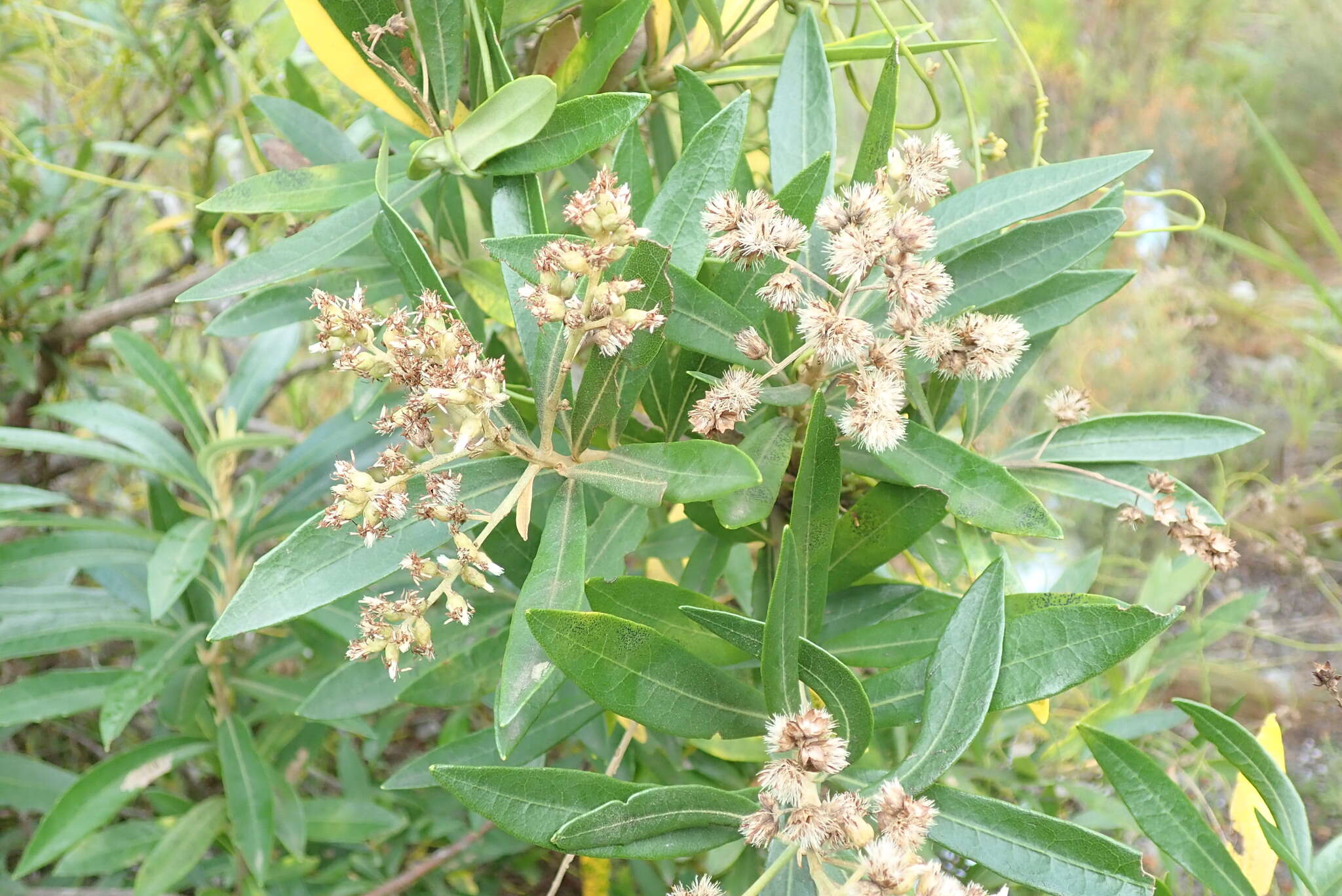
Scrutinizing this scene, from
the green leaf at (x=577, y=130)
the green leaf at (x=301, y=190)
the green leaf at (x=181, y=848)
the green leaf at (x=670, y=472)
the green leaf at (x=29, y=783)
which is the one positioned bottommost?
the green leaf at (x=181, y=848)

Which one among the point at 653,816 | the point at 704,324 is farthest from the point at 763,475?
the point at 653,816

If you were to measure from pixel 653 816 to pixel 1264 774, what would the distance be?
46 cm

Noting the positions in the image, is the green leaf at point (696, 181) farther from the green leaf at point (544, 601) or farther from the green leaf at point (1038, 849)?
the green leaf at point (1038, 849)

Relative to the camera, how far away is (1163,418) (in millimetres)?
686

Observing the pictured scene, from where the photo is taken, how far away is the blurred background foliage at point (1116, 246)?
1.30m

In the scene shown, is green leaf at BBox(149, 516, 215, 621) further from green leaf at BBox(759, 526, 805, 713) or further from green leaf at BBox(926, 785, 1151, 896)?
green leaf at BBox(926, 785, 1151, 896)

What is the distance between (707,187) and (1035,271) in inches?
9.3

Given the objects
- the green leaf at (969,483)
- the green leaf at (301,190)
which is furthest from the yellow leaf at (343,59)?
the green leaf at (969,483)

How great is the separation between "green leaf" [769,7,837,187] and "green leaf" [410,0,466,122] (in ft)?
0.76

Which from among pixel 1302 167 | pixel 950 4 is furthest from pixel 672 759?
pixel 1302 167

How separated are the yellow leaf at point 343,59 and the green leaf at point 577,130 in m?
0.13

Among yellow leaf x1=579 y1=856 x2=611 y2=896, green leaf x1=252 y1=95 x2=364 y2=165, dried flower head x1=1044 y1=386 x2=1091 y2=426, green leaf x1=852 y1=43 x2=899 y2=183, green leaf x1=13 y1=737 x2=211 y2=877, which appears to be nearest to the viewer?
green leaf x1=852 y1=43 x2=899 y2=183

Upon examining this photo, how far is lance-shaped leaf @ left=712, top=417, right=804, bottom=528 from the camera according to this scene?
56 cm

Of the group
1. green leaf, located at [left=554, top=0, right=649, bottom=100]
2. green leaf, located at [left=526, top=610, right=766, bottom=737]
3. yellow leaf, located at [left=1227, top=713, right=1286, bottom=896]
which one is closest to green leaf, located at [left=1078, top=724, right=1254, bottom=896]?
yellow leaf, located at [left=1227, top=713, right=1286, bottom=896]
